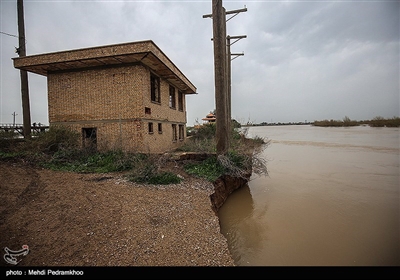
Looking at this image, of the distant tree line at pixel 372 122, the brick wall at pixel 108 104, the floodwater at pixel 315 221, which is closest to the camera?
the floodwater at pixel 315 221

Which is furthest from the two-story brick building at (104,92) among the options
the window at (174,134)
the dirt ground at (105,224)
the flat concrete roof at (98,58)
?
the dirt ground at (105,224)

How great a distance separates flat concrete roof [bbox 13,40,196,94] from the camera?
7.96 m

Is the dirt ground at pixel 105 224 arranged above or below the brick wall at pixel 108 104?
below

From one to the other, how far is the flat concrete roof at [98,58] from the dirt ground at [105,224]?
19.0 feet

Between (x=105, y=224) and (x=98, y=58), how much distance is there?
26.2 ft

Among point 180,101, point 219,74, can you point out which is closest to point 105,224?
point 219,74

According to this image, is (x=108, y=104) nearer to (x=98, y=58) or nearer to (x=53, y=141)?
(x=98, y=58)

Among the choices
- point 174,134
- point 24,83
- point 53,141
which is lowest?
point 53,141

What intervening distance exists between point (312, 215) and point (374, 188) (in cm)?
458

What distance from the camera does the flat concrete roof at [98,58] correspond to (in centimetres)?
796

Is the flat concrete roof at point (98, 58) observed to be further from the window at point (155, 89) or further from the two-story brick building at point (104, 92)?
the window at point (155, 89)

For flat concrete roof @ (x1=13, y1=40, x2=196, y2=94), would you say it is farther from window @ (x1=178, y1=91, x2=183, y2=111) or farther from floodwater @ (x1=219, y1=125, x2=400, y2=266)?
floodwater @ (x1=219, y1=125, x2=400, y2=266)

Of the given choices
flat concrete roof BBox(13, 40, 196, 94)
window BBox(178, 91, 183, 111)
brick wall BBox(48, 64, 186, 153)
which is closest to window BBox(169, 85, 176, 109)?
window BBox(178, 91, 183, 111)

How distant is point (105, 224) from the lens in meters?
3.29
